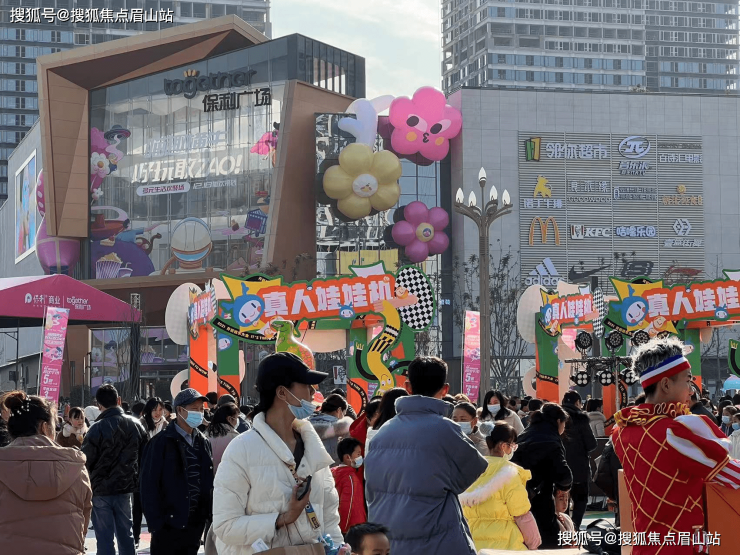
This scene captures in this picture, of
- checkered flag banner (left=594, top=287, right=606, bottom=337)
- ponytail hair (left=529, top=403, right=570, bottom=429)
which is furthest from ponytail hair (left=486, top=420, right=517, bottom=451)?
checkered flag banner (left=594, top=287, right=606, bottom=337)

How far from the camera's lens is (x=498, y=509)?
267 inches

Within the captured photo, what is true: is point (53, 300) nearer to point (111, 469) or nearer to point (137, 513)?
point (137, 513)

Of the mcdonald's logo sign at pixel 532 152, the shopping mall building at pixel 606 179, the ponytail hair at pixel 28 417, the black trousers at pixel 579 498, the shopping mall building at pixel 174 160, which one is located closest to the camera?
the ponytail hair at pixel 28 417

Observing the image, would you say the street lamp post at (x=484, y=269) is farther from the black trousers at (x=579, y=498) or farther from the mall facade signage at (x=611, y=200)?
the mall facade signage at (x=611, y=200)

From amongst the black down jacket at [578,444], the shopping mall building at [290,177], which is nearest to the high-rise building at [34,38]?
the shopping mall building at [290,177]

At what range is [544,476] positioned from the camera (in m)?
8.24

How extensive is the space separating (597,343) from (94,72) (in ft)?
114

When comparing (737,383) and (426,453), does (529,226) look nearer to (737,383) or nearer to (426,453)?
(737,383)

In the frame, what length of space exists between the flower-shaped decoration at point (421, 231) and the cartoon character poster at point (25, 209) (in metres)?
22.9

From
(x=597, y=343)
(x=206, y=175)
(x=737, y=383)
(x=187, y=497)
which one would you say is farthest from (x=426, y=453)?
(x=206, y=175)

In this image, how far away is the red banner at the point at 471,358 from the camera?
22906 millimetres

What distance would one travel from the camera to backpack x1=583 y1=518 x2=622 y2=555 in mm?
5660

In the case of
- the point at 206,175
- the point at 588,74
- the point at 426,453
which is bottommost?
the point at 426,453

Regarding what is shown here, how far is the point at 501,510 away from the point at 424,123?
174 feet
